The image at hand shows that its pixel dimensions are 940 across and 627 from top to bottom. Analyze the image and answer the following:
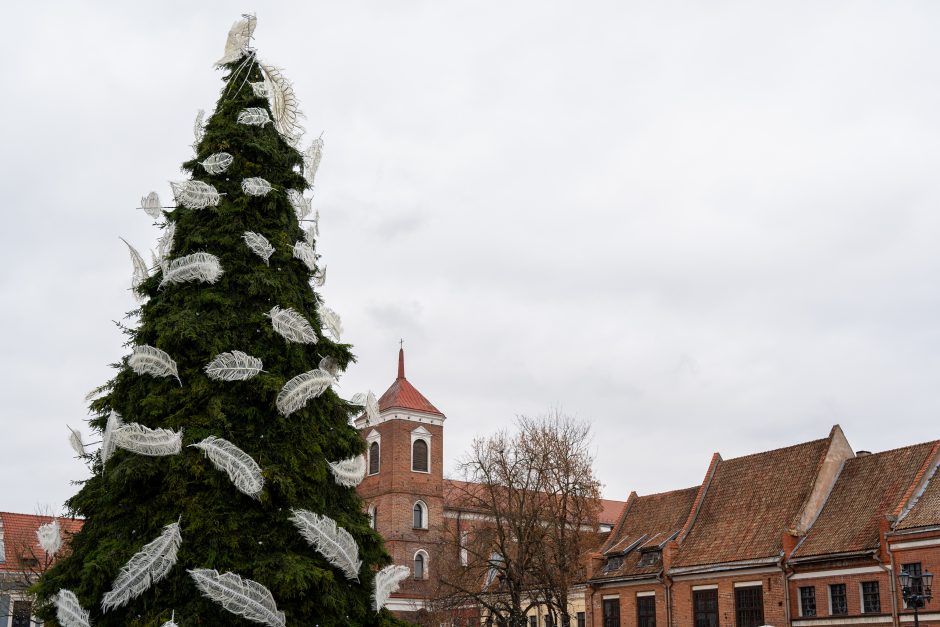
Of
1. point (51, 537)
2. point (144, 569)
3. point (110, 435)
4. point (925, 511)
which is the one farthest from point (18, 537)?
point (925, 511)

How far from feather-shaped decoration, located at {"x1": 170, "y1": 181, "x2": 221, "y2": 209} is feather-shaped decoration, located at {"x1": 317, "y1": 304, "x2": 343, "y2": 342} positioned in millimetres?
2297

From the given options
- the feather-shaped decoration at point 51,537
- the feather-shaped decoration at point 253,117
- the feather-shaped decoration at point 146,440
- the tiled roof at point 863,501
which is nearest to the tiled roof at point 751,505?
the tiled roof at point 863,501

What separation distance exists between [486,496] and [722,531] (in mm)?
10915

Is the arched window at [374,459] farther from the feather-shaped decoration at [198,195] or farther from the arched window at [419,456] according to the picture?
the feather-shaped decoration at [198,195]

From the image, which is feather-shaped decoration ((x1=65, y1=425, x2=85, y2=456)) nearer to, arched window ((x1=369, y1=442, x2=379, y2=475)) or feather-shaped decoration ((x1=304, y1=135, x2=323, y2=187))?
feather-shaped decoration ((x1=304, y1=135, x2=323, y2=187))

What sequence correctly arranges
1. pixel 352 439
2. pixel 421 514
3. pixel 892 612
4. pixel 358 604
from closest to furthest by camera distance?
pixel 358 604 < pixel 352 439 < pixel 892 612 < pixel 421 514

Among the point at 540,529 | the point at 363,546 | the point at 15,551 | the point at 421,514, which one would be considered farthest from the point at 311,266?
the point at 421,514

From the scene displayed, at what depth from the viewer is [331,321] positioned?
595 inches

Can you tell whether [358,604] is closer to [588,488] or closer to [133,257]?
[133,257]

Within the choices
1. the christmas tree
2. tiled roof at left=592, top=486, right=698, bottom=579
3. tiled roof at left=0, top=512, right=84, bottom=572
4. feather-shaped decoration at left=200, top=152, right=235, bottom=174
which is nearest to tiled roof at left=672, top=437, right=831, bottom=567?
tiled roof at left=592, top=486, right=698, bottom=579

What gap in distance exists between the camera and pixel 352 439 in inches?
567

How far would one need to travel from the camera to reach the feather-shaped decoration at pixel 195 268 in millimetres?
13766

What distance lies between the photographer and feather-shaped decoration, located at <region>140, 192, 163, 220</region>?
15.2 meters

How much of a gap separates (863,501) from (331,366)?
86.8ft
